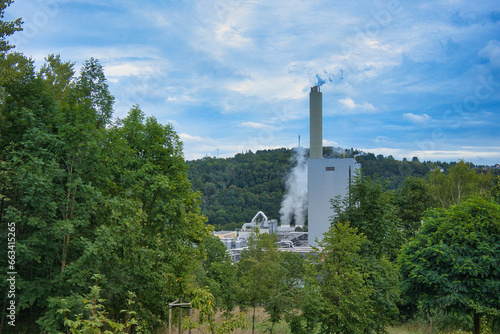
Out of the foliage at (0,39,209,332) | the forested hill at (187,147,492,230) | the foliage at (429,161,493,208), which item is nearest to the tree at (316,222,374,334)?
the foliage at (0,39,209,332)

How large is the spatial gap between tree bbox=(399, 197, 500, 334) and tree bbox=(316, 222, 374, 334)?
1730 mm

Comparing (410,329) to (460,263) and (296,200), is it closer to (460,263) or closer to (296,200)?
(460,263)

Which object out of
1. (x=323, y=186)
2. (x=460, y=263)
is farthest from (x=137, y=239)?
(x=323, y=186)

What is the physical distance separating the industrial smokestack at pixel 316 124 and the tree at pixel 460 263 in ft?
130

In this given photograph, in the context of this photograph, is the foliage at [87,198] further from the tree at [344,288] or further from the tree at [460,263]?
the tree at [460,263]

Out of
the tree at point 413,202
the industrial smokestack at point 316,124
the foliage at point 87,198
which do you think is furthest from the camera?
the industrial smokestack at point 316,124

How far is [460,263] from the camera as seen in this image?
10.8m

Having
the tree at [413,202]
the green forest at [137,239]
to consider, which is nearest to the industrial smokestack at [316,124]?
the tree at [413,202]

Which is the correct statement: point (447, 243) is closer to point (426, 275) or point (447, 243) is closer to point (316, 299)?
point (426, 275)

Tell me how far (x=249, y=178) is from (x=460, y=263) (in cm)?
10245

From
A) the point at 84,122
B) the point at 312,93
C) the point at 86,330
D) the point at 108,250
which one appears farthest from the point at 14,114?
the point at 312,93

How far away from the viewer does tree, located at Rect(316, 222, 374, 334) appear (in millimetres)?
11156

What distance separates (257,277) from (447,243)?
423 inches

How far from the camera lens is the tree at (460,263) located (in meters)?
10.5
